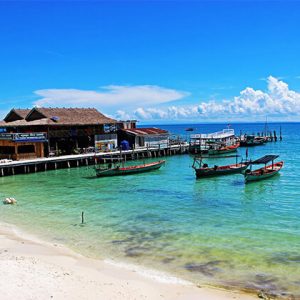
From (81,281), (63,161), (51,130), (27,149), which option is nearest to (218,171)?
(63,161)

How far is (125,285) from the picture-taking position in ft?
42.1

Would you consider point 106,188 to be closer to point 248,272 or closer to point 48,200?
point 48,200

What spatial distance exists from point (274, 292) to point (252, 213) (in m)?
11.7

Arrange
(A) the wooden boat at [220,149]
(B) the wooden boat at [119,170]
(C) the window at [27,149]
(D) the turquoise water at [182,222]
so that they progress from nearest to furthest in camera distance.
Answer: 1. (D) the turquoise water at [182,222]
2. (B) the wooden boat at [119,170]
3. (C) the window at [27,149]
4. (A) the wooden boat at [220,149]

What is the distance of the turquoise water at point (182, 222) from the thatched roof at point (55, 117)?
13.9 meters

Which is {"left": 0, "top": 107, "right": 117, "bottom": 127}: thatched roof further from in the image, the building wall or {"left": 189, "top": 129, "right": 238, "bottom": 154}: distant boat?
{"left": 189, "top": 129, "right": 238, "bottom": 154}: distant boat

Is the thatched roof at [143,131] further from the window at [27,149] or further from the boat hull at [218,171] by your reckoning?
the boat hull at [218,171]

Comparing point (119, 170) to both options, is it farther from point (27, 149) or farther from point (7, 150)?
point (7, 150)

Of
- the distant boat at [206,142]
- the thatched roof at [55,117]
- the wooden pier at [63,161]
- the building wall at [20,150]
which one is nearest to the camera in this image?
the wooden pier at [63,161]

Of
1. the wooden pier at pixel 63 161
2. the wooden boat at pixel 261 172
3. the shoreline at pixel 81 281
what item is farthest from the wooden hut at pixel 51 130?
the shoreline at pixel 81 281

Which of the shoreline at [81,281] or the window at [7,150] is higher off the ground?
the window at [7,150]

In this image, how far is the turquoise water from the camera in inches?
592

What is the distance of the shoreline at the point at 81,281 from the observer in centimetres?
1191

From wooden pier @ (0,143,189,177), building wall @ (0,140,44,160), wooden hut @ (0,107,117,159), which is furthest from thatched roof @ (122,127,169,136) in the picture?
building wall @ (0,140,44,160)
